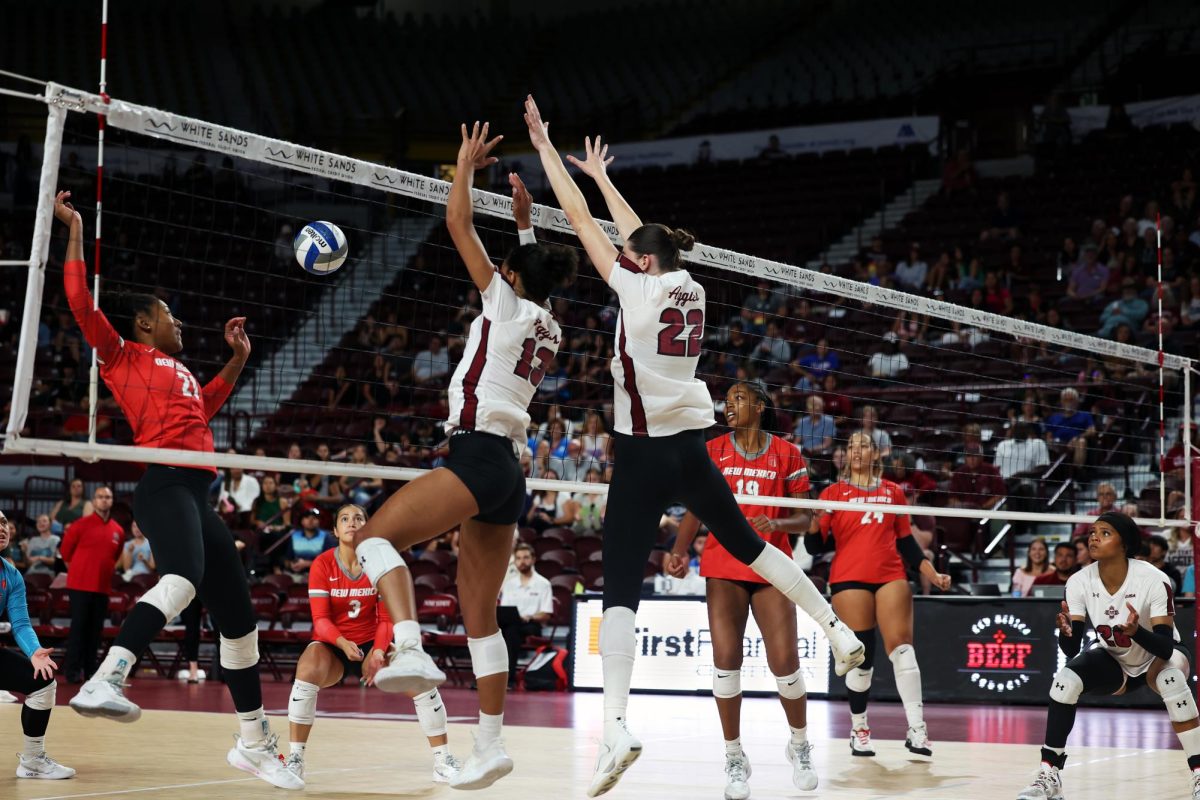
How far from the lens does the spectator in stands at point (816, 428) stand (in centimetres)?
1364

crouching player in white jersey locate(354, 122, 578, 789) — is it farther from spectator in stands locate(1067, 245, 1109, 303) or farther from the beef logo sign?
spectator in stands locate(1067, 245, 1109, 303)

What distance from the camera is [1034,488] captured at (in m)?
14.3

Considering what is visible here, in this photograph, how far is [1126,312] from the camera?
16938mm

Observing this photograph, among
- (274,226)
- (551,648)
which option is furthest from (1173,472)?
(274,226)

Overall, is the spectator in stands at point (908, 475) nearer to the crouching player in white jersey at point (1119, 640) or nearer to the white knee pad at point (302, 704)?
the crouching player in white jersey at point (1119, 640)

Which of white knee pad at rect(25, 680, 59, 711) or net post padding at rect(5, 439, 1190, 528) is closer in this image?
net post padding at rect(5, 439, 1190, 528)

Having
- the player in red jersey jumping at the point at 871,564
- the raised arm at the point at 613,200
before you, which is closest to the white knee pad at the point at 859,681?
the player in red jersey jumping at the point at 871,564

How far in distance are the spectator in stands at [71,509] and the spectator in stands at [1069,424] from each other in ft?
35.1


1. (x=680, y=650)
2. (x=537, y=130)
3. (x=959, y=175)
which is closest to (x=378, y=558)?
(x=537, y=130)

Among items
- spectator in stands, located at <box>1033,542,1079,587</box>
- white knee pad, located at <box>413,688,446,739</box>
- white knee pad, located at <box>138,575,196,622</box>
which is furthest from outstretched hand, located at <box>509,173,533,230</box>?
spectator in stands, located at <box>1033,542,1079,587</box>

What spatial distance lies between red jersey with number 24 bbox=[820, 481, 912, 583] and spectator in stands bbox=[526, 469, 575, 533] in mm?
7251

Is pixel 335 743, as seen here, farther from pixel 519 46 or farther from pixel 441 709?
pixel 519 46

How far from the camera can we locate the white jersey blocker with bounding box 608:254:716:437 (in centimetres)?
534

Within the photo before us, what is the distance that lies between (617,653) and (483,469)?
89cm
